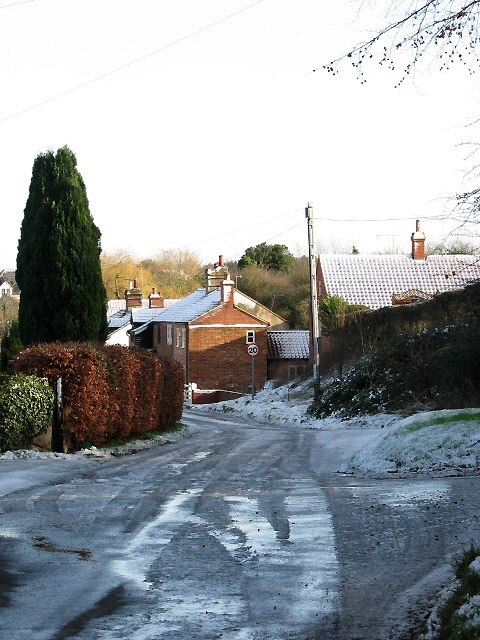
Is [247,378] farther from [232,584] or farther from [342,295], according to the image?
[232,584]

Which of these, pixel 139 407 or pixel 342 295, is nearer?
pixel 139 407

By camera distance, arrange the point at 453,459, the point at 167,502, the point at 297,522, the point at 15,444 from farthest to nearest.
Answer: the point at 15,444 < the point at 453,459 < the point at 167,502 < the point at 297,522

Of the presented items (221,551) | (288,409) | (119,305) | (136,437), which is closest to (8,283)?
(119,305)

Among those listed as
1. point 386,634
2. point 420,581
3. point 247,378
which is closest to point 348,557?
point 420,581

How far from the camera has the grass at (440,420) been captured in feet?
63.2

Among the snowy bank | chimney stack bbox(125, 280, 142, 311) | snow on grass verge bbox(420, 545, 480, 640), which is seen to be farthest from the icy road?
chimney stack bbox(125, 280, 142, 311)

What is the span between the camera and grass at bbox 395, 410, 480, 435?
758 inches

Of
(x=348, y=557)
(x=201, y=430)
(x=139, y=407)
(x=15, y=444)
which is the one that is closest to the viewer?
(x=348, y=557)

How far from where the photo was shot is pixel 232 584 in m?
8.34

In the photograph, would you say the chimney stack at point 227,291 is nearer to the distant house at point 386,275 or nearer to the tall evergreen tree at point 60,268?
the distant house at point 386,275

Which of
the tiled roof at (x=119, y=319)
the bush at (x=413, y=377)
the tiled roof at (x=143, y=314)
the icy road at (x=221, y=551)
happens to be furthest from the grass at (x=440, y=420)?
the tiled roof at (x=119, y=319)

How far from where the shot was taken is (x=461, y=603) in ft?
22.0

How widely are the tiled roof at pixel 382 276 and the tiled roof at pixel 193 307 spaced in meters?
9.78

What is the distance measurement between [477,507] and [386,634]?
5.48 meters
